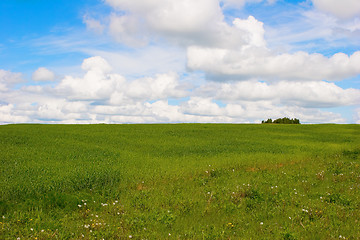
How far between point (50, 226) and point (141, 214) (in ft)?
9.04

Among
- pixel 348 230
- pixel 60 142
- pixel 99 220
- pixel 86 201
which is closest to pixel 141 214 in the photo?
pixel 99 220

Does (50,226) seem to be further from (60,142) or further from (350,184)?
(60,142)

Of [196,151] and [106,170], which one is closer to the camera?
[106,170]

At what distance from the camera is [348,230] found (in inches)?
342

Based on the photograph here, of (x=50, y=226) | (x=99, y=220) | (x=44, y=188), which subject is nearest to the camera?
(x=50, y=226)

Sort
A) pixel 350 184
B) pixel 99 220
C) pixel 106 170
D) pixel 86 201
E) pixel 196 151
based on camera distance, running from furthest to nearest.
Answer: pixel 196 151, pixel 106 170, pixel 350 184, pixel 86 201, pixel 99 220

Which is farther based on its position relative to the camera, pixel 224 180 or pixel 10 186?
pixel 224 180

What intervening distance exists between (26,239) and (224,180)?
31.8 feet

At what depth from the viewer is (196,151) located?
83.5 feet

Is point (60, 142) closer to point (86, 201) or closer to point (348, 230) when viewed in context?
point (86, 201)

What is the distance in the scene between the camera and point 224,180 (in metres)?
15.0

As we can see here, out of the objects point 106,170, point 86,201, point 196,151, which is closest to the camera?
point 86,201

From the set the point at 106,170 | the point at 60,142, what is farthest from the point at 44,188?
the point at 60,142

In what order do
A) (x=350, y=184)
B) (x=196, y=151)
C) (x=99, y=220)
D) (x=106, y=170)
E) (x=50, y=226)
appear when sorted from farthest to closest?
(x=196, y=151), (x=106, y=170), (x=350, y=184), (x=99, y=220), (x=50, y=226)
